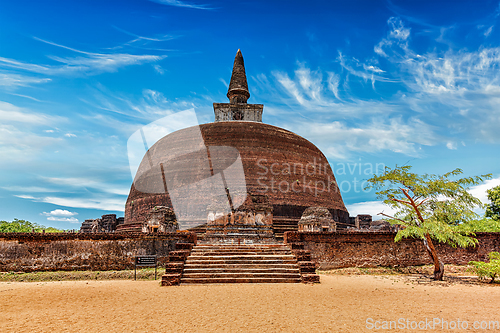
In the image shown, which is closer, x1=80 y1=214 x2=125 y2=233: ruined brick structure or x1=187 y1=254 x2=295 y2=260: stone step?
x1=187 y1=254 x2=295 y2=260: stone step

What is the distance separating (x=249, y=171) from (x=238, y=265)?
32.4 ft

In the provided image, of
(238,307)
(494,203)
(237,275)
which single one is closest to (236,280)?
(237,275)

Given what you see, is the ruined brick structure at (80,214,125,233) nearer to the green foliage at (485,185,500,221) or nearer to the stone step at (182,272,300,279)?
the stone step at (182,272,300,279)

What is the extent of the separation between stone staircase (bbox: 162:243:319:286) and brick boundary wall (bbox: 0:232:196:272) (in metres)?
1.36

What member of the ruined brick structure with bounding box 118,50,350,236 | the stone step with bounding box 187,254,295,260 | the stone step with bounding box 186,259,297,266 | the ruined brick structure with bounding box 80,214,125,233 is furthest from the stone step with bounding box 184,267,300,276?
the ruined brick structure with bounding box 80,214,125,233

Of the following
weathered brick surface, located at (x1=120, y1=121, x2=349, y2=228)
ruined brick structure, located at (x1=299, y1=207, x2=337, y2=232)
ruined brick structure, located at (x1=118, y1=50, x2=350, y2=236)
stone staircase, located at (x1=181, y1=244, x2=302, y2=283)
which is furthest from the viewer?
weathered brick surface, located at (x1=120, y1=121, x2=349, y2=228)

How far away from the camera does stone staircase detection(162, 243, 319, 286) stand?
796cm

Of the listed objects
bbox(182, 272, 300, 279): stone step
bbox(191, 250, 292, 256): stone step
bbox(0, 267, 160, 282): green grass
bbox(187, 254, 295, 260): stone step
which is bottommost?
Result: bbox(0, 267, 160, 282): green grass

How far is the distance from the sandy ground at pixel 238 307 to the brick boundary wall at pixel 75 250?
2.04 meters

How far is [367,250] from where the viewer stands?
10.7 metres

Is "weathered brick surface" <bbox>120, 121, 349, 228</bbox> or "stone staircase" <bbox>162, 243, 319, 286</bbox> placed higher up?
"weathered brick surface" <bbox>120, 121, 349, 228</bbox>

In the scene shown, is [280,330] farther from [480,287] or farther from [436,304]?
[480,287]

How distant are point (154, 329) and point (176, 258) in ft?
13.9

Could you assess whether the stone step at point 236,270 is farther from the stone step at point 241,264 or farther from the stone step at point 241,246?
the stone step at point 241,246
